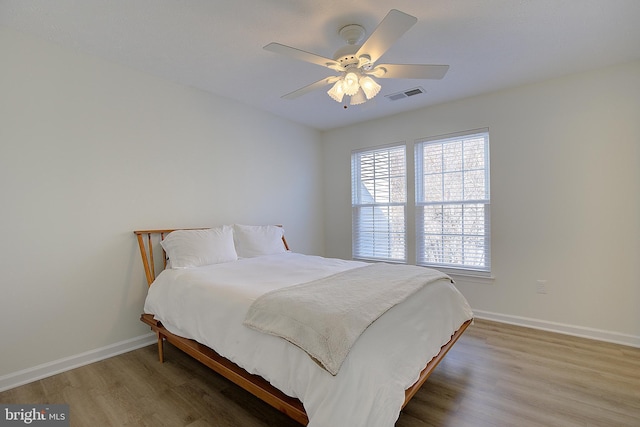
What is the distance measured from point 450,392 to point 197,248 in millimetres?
2347

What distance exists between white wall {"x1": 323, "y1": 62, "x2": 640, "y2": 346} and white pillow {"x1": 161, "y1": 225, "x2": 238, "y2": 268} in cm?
283

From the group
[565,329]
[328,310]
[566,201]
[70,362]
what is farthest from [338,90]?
[565,329]

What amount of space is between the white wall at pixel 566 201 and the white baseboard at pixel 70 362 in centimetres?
358

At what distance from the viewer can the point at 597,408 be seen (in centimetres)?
183

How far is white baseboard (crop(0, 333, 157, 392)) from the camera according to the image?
2.14 metres

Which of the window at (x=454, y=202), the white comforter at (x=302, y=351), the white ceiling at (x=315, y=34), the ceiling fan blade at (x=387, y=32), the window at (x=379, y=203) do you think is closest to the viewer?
the white comforter at (x=302, y=351)

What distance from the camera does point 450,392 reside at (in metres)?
2.02

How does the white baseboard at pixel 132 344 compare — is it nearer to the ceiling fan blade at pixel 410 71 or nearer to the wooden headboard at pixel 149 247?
the wooden headboard at pixel 149 247

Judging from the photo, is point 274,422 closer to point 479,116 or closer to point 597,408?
point 597,408

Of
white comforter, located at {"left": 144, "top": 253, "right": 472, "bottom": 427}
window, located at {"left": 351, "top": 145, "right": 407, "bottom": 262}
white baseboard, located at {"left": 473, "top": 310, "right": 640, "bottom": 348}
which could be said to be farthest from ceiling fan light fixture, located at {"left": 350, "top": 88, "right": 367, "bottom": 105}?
white baseboard, located at {"left": 473, "top": 310, "right": 640, "bottom": 348}

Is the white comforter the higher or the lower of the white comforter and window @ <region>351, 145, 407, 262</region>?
the lower

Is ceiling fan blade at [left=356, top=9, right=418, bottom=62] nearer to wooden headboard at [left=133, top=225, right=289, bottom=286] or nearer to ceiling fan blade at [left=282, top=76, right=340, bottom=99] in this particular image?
ceiling fan blade at [left=282, top=76, right=340, bottom=99]

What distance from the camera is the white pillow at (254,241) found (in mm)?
3273

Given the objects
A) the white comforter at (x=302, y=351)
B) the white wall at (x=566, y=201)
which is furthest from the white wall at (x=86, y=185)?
the white wall at (x=566, y=201)
